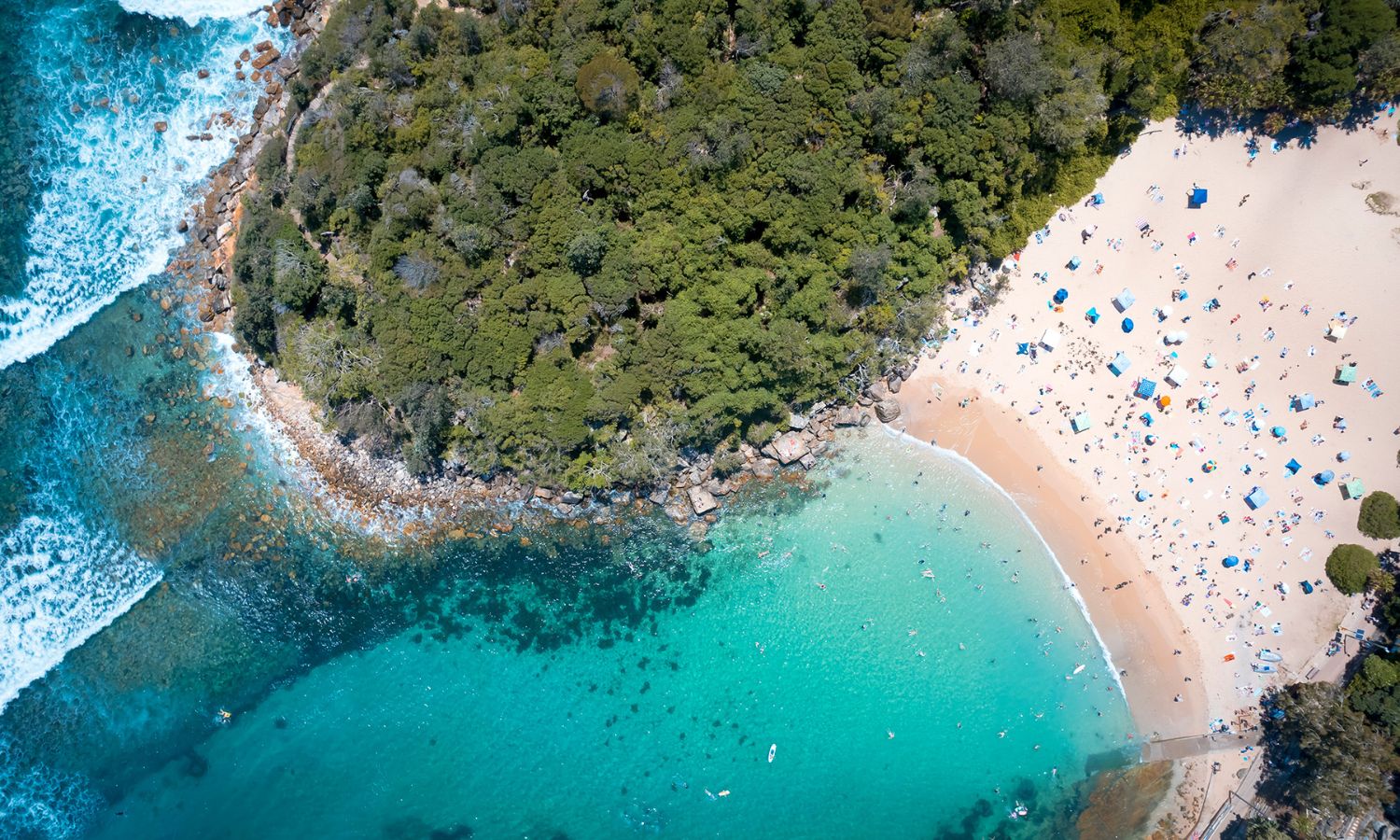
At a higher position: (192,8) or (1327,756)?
(192,8)

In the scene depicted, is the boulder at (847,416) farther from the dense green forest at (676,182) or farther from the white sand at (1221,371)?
the white sand at (1221,371)

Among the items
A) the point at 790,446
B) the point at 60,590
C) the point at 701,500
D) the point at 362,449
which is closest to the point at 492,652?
the point at 362,449

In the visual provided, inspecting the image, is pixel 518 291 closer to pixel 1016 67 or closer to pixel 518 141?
pixel 518 141

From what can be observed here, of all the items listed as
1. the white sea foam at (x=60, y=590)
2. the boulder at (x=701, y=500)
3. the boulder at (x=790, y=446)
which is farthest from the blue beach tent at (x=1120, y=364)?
the white sea foam at (x=60, y=590)

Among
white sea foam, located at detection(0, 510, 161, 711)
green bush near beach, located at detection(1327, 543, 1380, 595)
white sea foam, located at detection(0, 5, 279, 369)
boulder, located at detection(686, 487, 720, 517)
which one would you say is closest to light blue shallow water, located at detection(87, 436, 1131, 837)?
boulder, located at detection(686, 487, 720, 517)

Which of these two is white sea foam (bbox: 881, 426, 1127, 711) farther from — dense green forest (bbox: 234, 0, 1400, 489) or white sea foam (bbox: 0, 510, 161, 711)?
white sea foam (bbox: 0, 510, 161, 711)

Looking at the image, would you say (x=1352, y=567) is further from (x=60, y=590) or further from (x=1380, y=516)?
(x=60, y=590)
